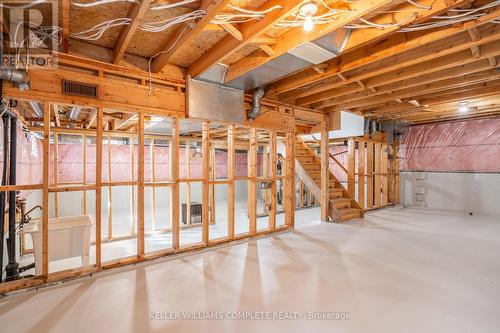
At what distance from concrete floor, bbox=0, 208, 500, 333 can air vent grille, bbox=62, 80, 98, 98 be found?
201 centimetres

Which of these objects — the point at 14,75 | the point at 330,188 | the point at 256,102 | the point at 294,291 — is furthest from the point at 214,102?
the point at 330,188

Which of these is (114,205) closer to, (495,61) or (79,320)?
(79,320)

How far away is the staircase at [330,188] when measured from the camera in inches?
221

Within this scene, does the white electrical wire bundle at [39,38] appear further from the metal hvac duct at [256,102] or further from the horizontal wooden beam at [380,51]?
the horizontal wooden beam at [380,51]

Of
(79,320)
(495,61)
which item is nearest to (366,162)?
(495,61)

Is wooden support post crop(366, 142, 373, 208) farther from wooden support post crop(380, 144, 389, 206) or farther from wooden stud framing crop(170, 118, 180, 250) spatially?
wooden stud framing crop(170, 118, 180, 250)

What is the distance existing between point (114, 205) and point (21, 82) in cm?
617

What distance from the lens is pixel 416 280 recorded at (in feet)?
8.80

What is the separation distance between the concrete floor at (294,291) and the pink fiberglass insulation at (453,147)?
11.5ft

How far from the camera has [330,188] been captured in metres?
6.21

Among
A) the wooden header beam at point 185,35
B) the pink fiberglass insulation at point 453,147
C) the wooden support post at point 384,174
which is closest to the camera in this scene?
the wooden header beam at point 185,35

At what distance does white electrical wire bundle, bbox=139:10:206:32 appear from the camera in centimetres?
206

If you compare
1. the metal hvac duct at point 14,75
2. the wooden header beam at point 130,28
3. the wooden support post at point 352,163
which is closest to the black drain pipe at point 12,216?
the metal hvac duct at point 14,75

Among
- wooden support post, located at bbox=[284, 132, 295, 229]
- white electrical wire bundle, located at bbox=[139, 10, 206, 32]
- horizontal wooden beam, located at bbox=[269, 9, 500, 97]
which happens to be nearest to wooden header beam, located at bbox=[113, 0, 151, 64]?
white electrical wire bundle, located at bbox=[139, 10, 206, 32]
